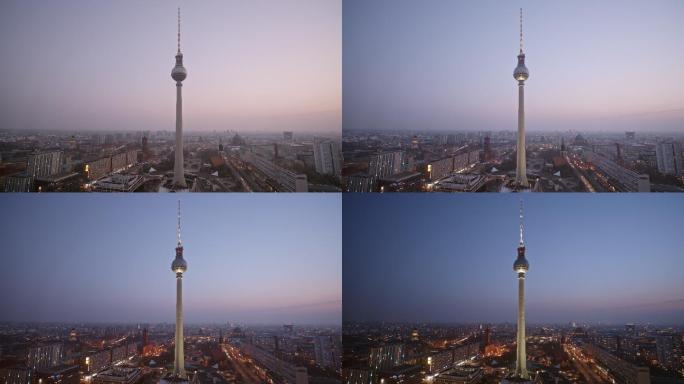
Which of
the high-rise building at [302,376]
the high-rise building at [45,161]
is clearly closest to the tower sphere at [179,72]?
the high-rise building at [45,161]

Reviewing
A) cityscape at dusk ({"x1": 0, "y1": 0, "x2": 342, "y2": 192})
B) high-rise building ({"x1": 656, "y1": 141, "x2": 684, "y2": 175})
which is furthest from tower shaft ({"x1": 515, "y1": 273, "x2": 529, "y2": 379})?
cityscape at dusk ({"x1": 0, "y1": 0, "x2": 342, "y2": 192})

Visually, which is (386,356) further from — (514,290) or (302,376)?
(514,290)

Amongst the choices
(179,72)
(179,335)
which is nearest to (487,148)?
(179,72)

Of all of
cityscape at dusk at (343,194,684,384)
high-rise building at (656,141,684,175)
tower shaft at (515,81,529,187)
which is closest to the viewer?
high-rise building at (656,141,684,175)

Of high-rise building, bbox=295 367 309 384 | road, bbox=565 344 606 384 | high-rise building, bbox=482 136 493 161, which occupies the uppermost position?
high-rise building, bbox=482 136 493 161

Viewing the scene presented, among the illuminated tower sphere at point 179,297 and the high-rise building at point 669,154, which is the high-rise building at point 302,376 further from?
the high-rise building at point 669,154

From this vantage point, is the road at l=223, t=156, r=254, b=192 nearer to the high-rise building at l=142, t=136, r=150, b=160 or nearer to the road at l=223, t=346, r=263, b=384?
the high-rise building at l=142, t=136, r=150, b=160
